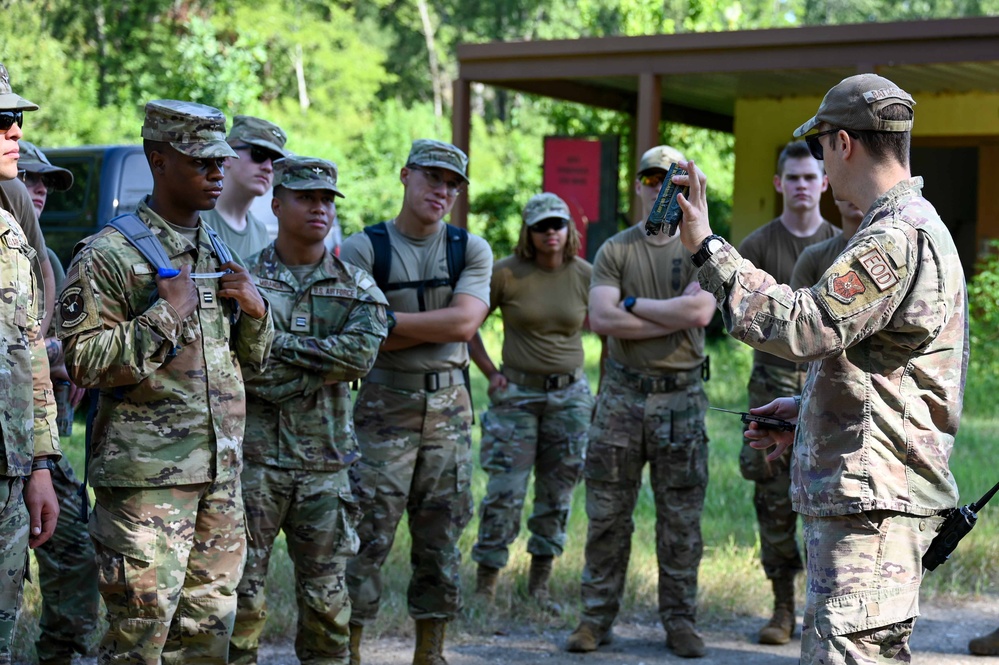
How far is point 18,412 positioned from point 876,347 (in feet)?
7.92

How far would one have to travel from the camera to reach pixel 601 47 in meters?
11.1

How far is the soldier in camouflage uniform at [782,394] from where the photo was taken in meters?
5.66

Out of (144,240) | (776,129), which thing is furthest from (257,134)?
(776,129)

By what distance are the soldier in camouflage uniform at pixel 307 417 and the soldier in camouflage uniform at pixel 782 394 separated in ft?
7.01

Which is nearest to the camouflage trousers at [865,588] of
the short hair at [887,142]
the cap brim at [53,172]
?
the short hair at [887,142]

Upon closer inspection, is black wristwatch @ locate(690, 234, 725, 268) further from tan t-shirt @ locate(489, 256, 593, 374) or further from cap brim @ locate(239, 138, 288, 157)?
tan t-shirt @ locate(489, 256, 593, 374)

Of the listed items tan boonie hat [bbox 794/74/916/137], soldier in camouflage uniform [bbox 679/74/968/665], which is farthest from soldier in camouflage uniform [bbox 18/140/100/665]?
tan boonie hat [bbox 794/74/916/137]

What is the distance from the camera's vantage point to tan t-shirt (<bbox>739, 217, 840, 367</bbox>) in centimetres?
578

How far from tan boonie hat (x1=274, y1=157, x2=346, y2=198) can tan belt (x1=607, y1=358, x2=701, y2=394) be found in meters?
1.71

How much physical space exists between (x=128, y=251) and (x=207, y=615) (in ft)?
3.99

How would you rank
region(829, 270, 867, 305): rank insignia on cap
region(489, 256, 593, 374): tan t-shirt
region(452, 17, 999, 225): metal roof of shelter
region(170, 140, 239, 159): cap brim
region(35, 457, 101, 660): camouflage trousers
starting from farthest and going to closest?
region(452, 17, 999, 225): metal roof of shelter
region(489, 256, 593, 374): tan t-shirt
region(35, 457, 101, 660): camouflage trousers
region(170, 140, 239, 159): cap brim
region(829, 270, 867, 305): rank insignia on cap

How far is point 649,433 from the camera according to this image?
17.9 ft

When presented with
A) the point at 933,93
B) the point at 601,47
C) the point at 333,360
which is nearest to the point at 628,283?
the point at 333,360

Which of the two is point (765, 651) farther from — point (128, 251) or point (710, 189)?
point (710, 189)
